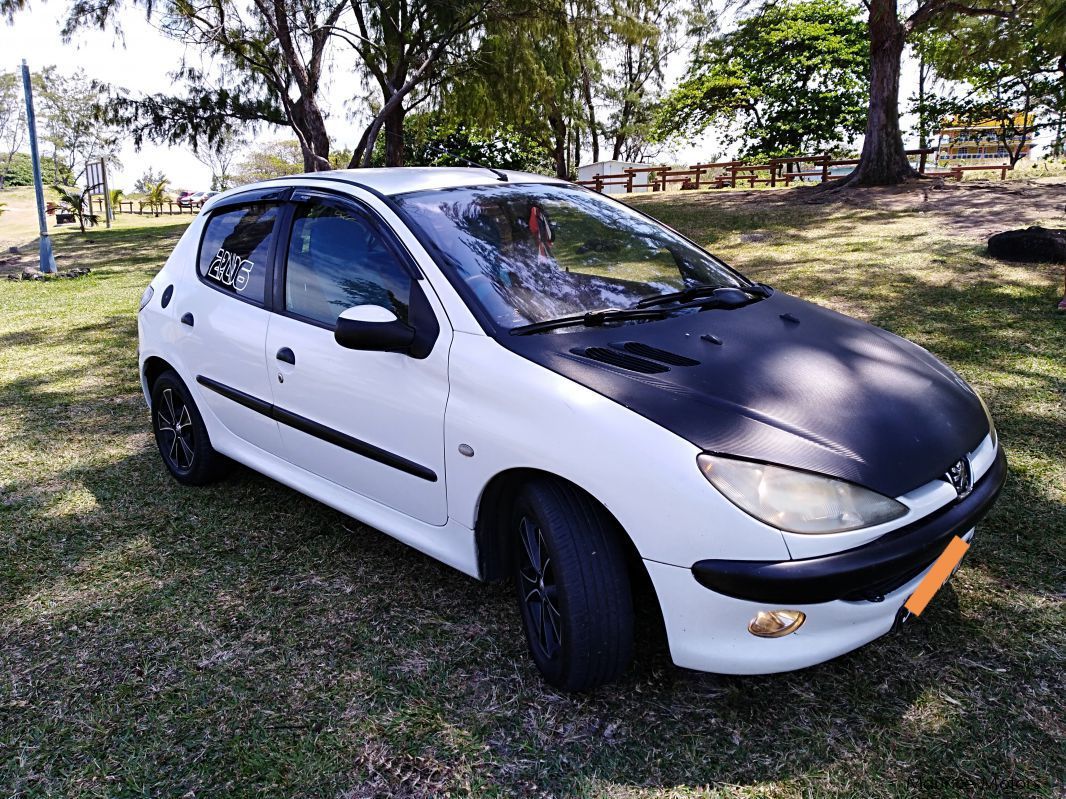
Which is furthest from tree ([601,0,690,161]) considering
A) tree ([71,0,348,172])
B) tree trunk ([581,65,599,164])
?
tree ([71,0,348,172])

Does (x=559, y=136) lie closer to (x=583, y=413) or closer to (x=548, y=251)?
(x=548, y=251)

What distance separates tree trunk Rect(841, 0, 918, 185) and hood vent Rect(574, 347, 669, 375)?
589 inches

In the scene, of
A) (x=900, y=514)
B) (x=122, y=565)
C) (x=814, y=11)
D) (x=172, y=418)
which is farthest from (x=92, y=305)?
(x=814, y=11)

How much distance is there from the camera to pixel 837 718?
2336 millimetres

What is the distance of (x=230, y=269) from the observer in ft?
12.3

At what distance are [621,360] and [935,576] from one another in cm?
107

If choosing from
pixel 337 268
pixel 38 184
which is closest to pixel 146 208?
pixel 38 184

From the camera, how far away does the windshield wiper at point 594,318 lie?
2646 millimetres

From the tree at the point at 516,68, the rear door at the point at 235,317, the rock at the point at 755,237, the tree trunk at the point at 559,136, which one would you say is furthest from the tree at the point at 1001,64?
the rear door at the point at 235,317

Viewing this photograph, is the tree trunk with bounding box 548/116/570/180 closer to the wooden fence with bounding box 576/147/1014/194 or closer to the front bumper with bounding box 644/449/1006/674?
the wooden fence with bounding box 576/147/1014/194

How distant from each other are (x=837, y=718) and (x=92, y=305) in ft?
35.0

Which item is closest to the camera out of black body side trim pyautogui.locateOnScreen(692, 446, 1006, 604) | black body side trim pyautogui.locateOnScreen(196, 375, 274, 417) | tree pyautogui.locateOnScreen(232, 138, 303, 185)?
black body side trim pyautogui.locateOnScreen(692, 446, 1006, 604)

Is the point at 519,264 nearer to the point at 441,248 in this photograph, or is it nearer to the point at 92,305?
the point at 441,248

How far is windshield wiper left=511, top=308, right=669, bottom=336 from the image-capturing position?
265 cm
